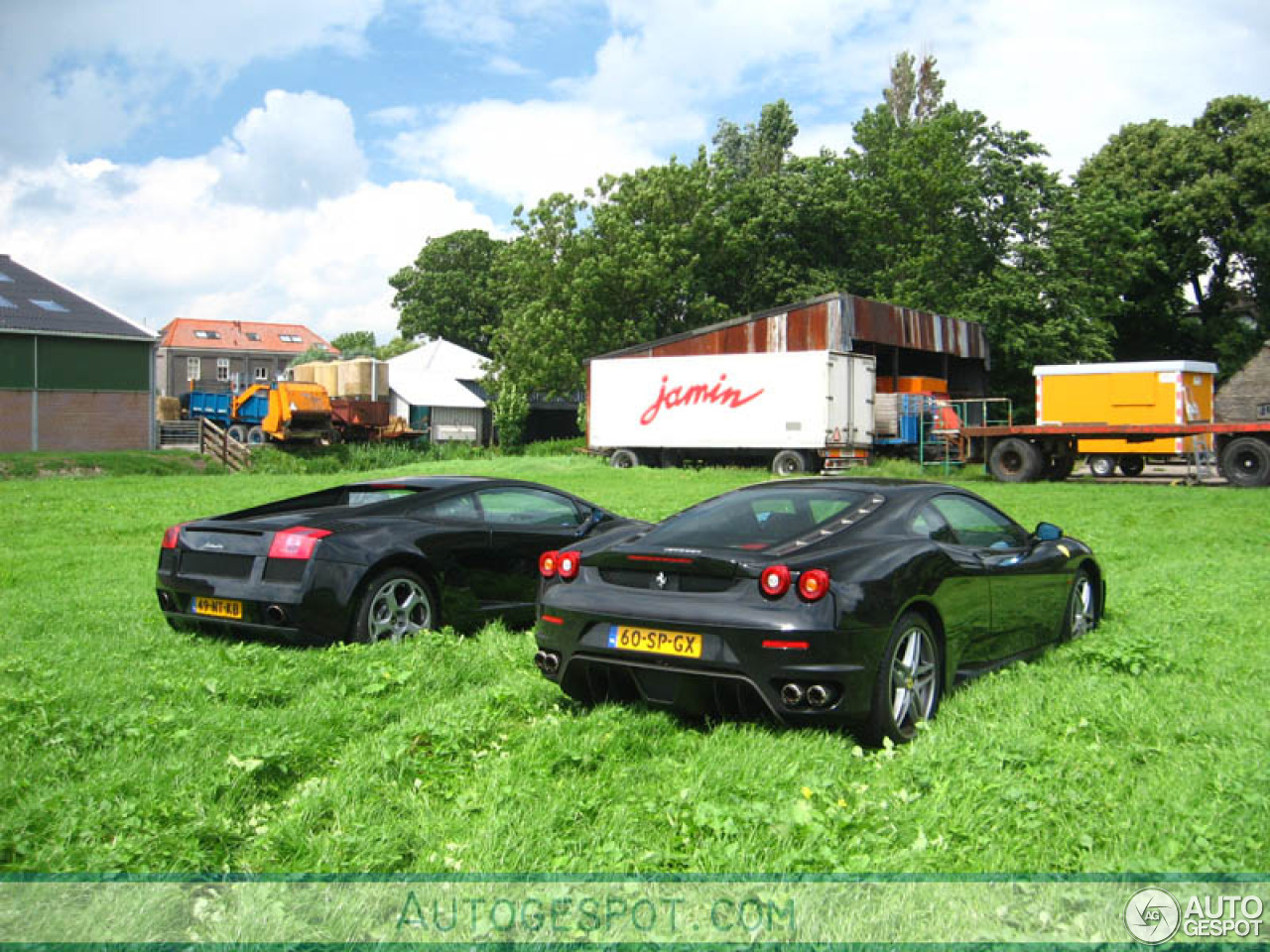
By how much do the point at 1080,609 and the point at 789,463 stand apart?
77.1ft

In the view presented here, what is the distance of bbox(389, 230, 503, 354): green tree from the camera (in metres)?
78.9

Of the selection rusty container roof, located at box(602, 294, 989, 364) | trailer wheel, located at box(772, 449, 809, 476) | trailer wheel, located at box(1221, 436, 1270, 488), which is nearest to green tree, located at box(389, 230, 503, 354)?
rusty container roof, located at box(602, 294, 989, 364)

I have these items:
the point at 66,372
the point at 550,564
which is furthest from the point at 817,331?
the point at 550,564

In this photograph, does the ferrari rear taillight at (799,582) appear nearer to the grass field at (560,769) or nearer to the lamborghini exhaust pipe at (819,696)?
the lamborghini exhaust pipe at (819,696)

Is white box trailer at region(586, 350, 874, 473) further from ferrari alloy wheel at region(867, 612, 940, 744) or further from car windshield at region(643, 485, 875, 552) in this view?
ferrari alloy wheel at region(867, 612, 940, 744)

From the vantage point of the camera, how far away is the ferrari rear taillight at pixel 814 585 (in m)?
4.70

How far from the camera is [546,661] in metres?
5.39

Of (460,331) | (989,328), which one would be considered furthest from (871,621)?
(460,331)

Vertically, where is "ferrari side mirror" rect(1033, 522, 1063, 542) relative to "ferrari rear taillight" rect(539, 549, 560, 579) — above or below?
above

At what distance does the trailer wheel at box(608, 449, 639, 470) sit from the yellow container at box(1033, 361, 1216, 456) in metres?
12.7

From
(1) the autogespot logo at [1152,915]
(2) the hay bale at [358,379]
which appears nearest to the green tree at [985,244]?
(2) the hay bale at [358,379]

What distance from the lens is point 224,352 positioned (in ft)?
287

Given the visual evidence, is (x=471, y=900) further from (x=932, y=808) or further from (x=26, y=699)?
(x=26, y=699)

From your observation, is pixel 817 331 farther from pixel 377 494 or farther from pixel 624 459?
pixel 377 494
